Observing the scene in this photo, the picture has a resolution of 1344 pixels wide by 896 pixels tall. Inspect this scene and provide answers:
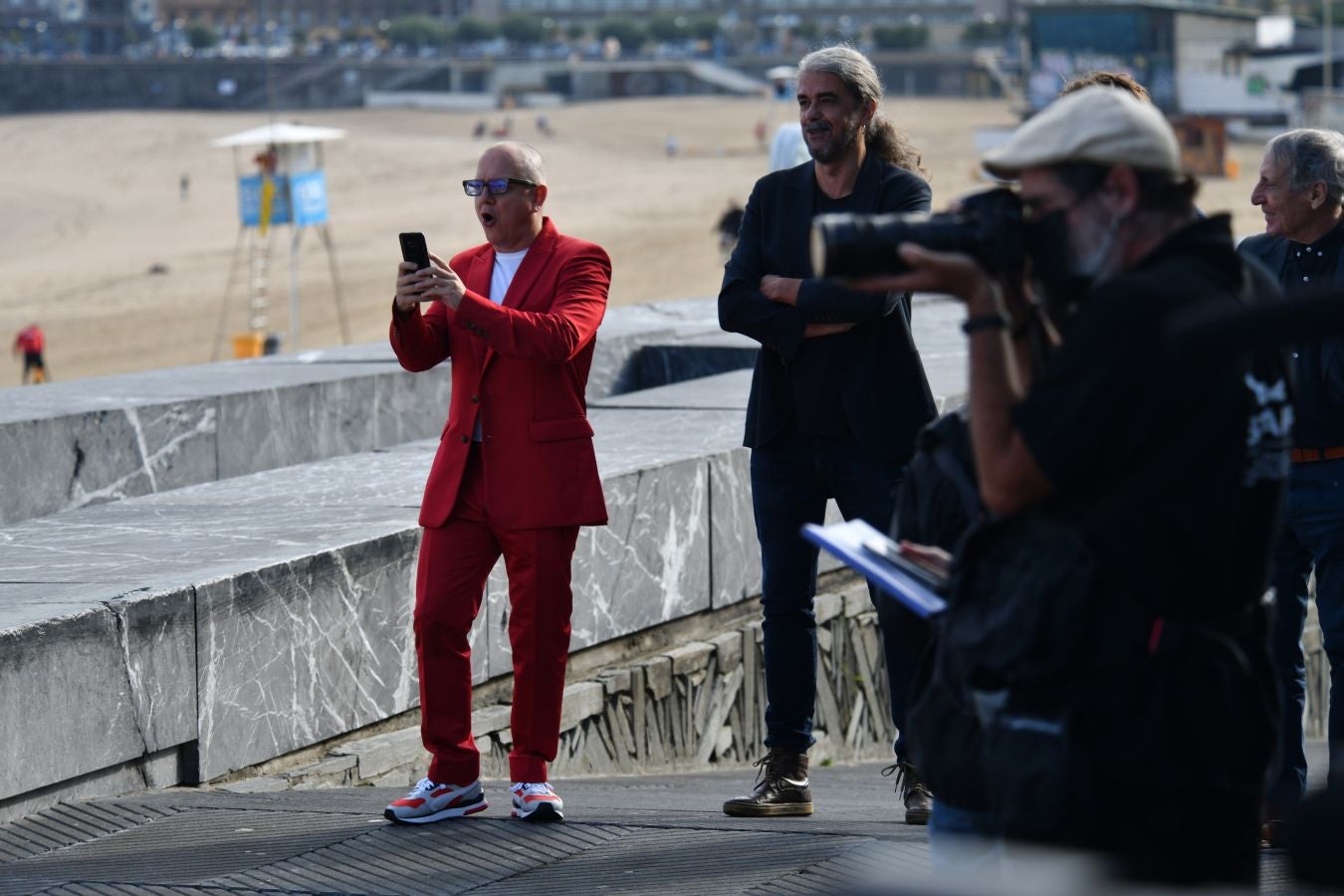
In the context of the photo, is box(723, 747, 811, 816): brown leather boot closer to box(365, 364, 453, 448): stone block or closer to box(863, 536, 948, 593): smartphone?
box(863, 536, 948, 593): smartphone

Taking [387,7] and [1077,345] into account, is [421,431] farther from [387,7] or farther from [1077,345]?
[387,7]

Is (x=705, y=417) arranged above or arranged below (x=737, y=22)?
below

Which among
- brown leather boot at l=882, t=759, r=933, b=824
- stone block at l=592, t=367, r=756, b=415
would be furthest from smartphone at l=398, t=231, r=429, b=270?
stone block at l=592, t=367, r=756, b=415

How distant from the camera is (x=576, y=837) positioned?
15.1 feet

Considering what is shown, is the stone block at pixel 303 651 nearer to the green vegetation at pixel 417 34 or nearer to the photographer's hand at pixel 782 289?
the photographer's hand at pixel 782 289

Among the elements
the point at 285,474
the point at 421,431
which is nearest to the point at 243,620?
the point at 285,474

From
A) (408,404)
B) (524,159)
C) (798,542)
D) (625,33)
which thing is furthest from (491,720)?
(625,33)

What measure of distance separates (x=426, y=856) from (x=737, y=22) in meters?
121

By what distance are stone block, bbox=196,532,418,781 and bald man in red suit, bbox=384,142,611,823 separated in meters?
0.65

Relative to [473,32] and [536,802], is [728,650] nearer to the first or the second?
[536,802]

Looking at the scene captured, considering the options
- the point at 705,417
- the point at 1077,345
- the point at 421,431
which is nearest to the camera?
the point at 1077,345

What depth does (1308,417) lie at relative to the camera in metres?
4.88

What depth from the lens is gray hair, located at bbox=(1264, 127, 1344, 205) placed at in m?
→ 4.72

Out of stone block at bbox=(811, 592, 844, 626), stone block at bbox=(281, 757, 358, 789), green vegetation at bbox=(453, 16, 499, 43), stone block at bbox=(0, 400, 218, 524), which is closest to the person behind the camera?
stone block at bbox=(281, 757, 358, 789)
